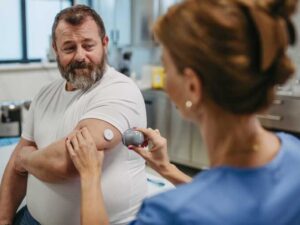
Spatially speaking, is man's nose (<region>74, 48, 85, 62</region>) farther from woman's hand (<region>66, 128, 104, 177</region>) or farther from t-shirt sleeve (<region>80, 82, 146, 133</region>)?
woman's hand (<region>66, 128, 104, 177</region>)

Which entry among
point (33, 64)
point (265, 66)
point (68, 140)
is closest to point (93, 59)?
point (68, 140)

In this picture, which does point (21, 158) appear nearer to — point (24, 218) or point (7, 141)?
point (24, 218)

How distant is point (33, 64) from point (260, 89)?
334 cm

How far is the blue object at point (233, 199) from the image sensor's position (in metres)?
0.73

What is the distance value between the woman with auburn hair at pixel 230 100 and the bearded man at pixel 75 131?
21.8 inches

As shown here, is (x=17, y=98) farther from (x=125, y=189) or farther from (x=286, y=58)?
(x=286, y=58)

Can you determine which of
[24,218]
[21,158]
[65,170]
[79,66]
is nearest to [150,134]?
[65,170]

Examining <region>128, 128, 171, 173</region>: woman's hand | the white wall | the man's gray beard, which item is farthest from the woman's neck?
the white wall

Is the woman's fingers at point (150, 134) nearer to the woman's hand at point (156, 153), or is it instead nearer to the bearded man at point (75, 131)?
the woman's hand at point (156, 153)

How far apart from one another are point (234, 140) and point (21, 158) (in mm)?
954

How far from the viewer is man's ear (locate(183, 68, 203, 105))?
2.51ft

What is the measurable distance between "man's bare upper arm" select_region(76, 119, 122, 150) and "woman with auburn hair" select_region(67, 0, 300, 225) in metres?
0.48

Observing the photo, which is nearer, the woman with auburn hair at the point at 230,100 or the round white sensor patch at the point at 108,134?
the woman with auburn hair at the point at 230,100

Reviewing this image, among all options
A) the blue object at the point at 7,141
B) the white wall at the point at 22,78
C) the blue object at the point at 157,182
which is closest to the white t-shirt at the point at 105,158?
the blue object at the point at 157,182
